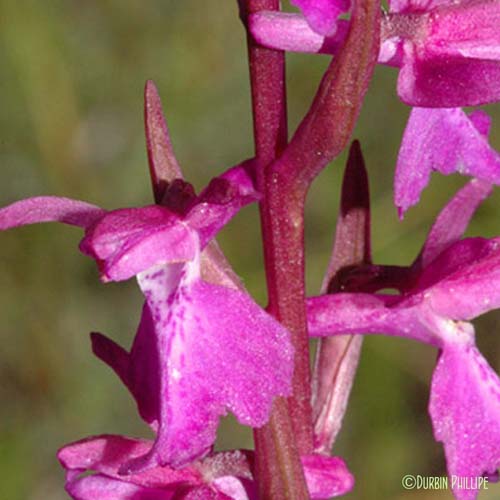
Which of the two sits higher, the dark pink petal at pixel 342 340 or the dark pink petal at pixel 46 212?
the dark pink petal at pixel 46 212

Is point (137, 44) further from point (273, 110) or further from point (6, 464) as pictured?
point (273, 110)

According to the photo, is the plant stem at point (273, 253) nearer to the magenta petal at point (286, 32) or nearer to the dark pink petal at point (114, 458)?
the magenta petal at point (286, 32)

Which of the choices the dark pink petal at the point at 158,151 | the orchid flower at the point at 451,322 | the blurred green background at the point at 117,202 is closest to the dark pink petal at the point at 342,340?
the orchid flower at the point at 451,322

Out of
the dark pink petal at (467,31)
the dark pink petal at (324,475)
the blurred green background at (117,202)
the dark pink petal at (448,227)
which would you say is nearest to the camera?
the dark pink petal at (467,31)

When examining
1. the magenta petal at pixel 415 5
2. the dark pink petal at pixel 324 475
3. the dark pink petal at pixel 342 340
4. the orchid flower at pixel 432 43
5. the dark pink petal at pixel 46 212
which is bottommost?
the dark pink petal at pixel 324 475

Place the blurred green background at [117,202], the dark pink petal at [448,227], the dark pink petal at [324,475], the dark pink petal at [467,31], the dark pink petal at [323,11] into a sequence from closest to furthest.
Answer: the dark pink petal at [323,11], the dark pink petal at [467,31], the dark pink petal at [324,475], the dark pink petal at [448,227], the blurred green background at [117,202]

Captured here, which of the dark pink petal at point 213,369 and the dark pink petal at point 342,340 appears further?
the dark pink petal at point 342,340

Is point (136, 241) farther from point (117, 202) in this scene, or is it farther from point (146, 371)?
point (117, 202)
